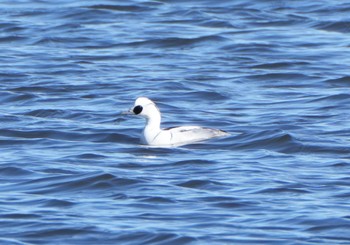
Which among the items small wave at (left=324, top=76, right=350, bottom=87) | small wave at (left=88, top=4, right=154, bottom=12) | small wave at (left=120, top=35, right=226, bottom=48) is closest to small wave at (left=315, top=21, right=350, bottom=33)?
small wave at (left=120, top=35, right=226, bottom=48)

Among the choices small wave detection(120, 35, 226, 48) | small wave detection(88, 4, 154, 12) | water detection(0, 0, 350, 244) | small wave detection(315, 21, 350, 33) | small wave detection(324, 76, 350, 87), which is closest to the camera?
water detection(0, 0, 350, 244)

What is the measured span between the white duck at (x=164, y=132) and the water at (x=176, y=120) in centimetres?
14

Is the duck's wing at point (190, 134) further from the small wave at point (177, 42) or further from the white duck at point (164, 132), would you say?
the small wave at point (177, 42)

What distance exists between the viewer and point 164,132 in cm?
1642

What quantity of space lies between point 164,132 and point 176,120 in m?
2.04

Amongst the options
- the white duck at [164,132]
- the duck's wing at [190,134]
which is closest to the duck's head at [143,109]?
the white duck at [164,132]

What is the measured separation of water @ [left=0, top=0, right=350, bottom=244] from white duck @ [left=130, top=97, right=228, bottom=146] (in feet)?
0.47

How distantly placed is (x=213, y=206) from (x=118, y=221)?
1088 mm

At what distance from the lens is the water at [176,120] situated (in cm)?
1255

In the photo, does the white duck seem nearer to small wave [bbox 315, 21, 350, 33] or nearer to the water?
the water

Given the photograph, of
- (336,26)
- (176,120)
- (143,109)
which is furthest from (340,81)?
(143,109)

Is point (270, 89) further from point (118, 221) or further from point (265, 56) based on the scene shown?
point (118, 221)

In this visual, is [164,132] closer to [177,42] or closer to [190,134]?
[190,134]

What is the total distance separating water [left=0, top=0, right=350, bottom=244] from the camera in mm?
12547
